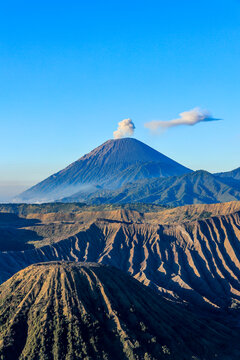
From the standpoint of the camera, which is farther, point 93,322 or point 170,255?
point 170,255

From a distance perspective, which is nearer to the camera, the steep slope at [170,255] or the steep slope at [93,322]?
the steep slope at [93,322]

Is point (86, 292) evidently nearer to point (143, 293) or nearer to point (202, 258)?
point (143, 293)

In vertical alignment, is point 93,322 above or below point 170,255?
below

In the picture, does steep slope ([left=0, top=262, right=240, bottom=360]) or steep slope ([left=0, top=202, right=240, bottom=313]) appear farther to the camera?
steep slope ([left=0, top=202, right=240, bottom=313])

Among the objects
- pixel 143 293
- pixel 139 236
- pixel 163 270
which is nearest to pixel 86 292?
pixel 143 293
